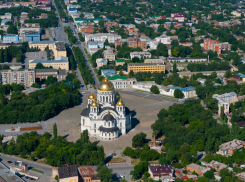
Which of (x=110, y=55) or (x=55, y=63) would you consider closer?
(x=55, y=63)

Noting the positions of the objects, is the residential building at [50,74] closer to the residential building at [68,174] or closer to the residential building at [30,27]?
the residential building at [68,174]

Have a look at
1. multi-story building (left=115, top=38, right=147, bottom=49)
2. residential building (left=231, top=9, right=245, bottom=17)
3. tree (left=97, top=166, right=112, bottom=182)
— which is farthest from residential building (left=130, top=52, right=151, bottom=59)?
residential building (left=231, top=9, right=245, bottom=17)

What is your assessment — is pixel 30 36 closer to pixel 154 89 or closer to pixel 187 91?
pixel 154 89

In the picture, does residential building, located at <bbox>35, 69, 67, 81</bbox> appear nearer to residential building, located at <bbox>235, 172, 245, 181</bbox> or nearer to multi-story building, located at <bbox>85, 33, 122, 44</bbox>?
multi-story building, located at <bbox>85, 33, 122, 44</bbox>

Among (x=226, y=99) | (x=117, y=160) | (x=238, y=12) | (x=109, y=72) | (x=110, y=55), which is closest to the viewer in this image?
(x=117, y=160)

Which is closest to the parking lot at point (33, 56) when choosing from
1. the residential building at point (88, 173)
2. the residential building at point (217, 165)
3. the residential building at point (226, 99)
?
the residential building at point (226, 99)

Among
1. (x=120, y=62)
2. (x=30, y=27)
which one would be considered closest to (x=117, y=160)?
(x=120, y=62)
